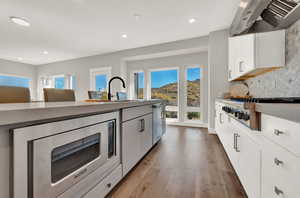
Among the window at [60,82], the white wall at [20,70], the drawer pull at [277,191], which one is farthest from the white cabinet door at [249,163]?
the white wall at [20,70]

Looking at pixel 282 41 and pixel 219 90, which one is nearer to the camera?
pixel 282 41

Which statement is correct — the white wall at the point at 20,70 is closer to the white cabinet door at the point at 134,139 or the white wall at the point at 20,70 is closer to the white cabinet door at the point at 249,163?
the white cabinet door at the point at 134,139

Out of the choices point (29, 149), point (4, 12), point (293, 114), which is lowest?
point (29, 149)

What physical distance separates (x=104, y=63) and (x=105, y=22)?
2381mm

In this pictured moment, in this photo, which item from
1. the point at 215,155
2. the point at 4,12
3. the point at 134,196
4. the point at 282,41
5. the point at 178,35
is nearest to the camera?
the point at 134,196

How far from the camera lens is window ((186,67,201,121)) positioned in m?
4.25

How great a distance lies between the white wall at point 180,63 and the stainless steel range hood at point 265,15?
2.60 meters

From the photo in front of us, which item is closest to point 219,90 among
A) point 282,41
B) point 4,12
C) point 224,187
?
point 282,41

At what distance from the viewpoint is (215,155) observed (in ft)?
6.94

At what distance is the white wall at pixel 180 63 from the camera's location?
4090 millimetres

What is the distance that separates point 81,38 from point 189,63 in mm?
3449

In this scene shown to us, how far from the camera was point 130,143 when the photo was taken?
1.48 metres

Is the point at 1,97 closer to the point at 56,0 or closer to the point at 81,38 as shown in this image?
the point at 56,0

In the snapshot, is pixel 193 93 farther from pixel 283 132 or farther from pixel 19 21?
pixel 19 21
